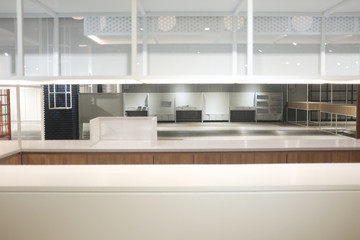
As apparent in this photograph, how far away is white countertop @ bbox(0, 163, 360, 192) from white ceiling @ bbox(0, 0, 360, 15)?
1.44m

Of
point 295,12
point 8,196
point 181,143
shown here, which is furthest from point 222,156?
point 8,196

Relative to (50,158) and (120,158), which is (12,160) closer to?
(50,158)

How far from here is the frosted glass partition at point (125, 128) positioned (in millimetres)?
4891

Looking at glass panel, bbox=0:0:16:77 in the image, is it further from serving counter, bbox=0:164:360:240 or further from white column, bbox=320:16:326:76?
white column, bbox=320:16:326:76

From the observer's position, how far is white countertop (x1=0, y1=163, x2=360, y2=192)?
1793 millimetres

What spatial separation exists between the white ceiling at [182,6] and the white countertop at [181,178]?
4.74 ft

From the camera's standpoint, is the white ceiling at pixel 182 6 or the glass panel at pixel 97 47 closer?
the white ceiling at pixel 182 6

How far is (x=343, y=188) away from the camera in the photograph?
1798 millimetres

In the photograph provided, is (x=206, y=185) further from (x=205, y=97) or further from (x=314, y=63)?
(x=205, y=97)

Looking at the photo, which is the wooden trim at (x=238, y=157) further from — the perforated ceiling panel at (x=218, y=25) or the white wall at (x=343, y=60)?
the perforated ceiling panel at (x=218, y=25)

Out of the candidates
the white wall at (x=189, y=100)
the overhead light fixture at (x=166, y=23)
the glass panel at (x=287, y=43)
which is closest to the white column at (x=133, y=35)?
the overhead light fixture at (x=166, y=23)

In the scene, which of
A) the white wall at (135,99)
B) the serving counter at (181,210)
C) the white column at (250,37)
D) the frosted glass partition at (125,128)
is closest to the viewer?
the serving counter at (181,210)

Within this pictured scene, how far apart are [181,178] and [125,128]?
309cm

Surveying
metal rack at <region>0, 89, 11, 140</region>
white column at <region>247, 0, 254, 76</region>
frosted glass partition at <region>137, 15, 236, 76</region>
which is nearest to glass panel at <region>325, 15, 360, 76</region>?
white column at <region>247, 0, 254, 76</region>
